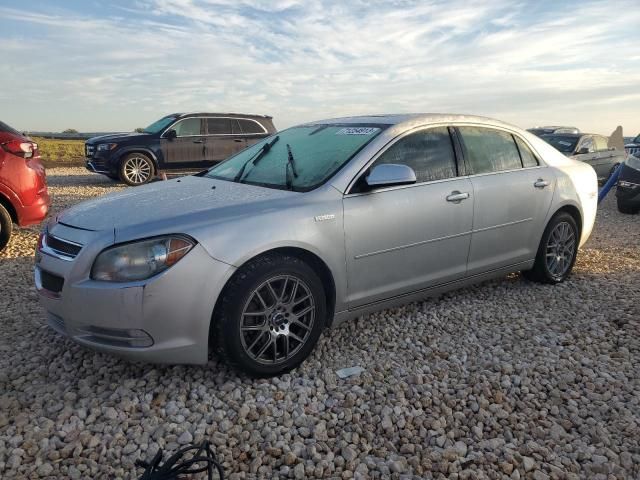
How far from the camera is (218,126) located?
43.3 feet

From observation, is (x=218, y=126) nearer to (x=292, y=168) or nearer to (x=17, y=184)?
(x=17, y=184)

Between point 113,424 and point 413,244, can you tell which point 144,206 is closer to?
point 113,424

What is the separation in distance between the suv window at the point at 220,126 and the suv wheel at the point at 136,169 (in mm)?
1733

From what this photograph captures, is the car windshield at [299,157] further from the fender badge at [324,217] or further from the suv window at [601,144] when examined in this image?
the suv window at [601,144]

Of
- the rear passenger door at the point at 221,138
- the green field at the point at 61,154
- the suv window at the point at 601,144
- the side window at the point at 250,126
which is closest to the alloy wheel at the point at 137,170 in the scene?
the rear passenger door at the point at 221,138

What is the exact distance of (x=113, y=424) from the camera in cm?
279

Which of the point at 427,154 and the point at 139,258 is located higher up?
the point at 427,154

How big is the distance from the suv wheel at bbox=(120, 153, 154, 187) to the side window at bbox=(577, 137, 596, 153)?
10287mm

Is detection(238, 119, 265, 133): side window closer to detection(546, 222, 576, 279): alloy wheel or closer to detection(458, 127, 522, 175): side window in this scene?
detection(458, 127, 522, 175): side window

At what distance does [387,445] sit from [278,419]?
2.00 ft

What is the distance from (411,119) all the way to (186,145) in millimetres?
9823

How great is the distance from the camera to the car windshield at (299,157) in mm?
3604

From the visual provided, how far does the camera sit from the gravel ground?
250 centimetres

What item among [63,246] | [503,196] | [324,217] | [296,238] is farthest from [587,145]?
[63,246]
